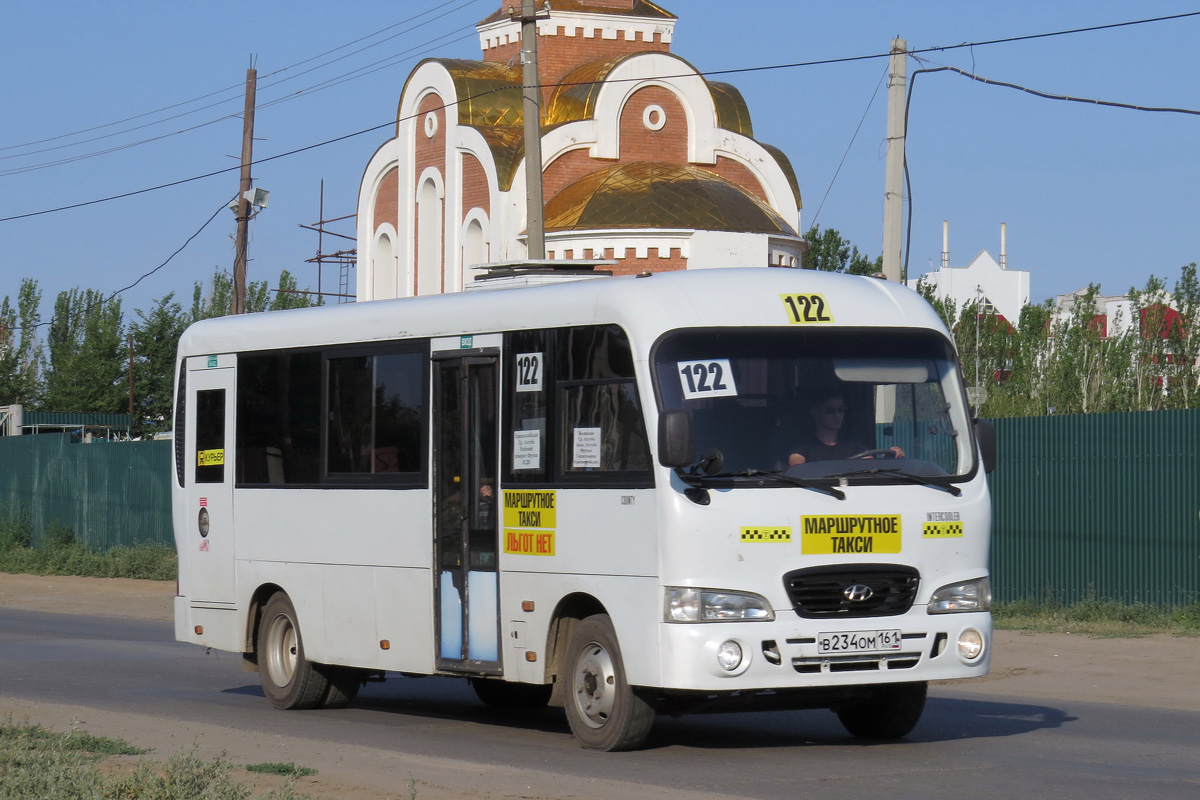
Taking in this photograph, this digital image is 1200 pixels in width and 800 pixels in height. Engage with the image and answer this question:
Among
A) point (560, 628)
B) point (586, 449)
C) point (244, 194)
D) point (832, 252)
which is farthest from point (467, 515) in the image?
point (832, 252)

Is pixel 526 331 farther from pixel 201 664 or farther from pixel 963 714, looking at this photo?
pixel 201 664

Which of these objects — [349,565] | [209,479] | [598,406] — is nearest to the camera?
[598,406]

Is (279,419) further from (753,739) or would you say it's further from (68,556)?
(68,556)

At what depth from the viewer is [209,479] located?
1424 centimetres

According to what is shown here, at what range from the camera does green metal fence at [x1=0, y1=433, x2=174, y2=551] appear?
1396 inches

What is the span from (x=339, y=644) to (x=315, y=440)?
152 centimetres

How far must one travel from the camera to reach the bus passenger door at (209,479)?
45.8ft

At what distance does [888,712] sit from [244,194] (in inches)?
1028

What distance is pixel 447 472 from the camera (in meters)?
11.7

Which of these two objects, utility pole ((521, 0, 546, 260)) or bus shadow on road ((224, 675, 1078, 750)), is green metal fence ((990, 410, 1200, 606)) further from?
utility pole ((521, 0, 546, 260))

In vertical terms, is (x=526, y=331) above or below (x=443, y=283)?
below

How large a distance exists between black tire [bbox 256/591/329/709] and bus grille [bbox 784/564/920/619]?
15.2ft

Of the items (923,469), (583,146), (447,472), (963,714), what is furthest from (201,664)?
(583,146)

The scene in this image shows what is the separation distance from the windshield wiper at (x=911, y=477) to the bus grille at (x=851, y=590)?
52 centimetres
